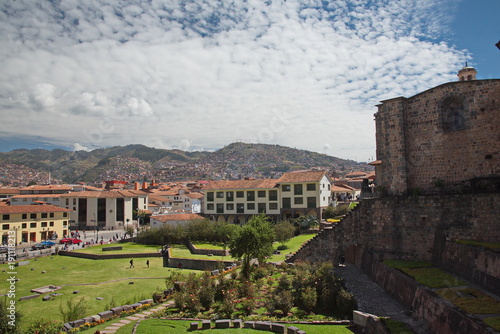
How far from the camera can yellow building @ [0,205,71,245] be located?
160 ft

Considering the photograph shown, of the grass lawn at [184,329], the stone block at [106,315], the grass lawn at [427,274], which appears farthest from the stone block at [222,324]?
the grass lawn at [427,274]

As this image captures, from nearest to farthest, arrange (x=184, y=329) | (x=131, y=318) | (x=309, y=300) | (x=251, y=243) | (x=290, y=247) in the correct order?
(x=184, y=329) → (x=309, y=300) → (x=131, y=318) → (x=251, y=243) → (x=290, y=247)

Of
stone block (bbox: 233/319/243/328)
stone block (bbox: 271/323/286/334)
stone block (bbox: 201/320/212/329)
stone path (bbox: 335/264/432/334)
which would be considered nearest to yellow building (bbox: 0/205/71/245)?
stone block (bbox: 201/320/212/329)

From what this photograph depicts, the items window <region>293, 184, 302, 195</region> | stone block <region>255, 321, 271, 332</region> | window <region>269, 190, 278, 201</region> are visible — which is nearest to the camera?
stone block <region>255, 321, 271, 332</region>

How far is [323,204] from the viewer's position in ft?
176

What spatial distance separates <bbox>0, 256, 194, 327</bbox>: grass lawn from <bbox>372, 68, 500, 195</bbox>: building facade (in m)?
17.7

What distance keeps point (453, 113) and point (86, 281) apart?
98.9 ft

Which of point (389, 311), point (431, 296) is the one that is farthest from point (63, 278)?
point (431, 296)

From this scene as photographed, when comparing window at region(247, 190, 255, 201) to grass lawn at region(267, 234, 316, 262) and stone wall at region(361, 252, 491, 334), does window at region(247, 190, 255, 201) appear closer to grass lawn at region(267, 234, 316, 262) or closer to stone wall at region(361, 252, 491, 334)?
grass lawn at region(267, 234, 316, 262)

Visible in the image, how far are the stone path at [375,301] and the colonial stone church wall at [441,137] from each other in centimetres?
571

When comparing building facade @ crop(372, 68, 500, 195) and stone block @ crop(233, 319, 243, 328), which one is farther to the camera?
building facade @ crop(372, 68, 500, 195)

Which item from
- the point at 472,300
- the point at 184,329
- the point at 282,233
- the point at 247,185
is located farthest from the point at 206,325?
the point at 247,185

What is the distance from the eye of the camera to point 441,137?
66.8 feet

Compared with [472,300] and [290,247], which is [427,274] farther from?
[290,247]
